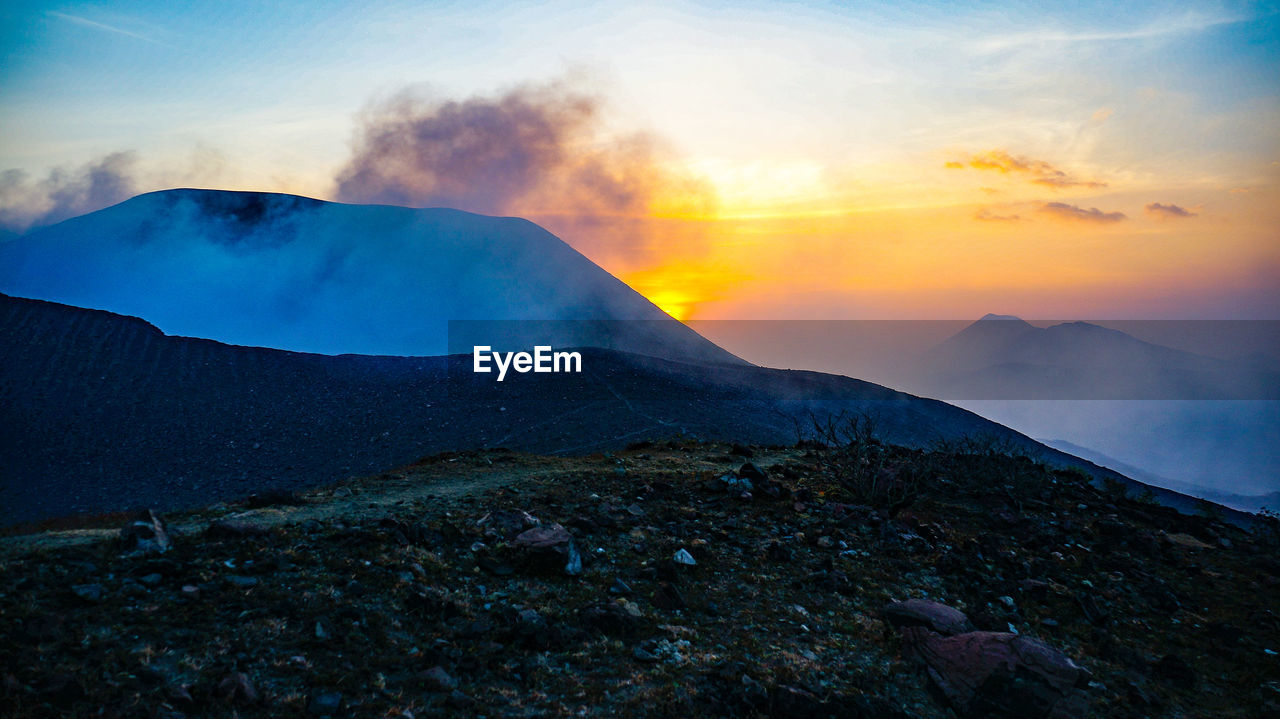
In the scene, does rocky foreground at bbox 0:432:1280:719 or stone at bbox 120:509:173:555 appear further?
stone at bbox 120:509:173:555

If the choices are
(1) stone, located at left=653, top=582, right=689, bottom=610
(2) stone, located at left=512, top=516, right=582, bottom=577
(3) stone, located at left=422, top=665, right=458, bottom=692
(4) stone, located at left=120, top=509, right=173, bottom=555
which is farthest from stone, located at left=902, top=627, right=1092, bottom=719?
(4) stone, located at left=120, top=509, right=173, bottom=555

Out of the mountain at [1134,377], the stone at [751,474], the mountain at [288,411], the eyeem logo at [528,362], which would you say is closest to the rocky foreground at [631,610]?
the stone at [751,474]

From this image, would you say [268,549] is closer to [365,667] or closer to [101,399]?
[365,667]

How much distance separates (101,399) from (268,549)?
3093 cm

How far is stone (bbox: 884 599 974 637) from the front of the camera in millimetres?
6758

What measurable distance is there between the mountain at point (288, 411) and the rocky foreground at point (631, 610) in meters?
10.3

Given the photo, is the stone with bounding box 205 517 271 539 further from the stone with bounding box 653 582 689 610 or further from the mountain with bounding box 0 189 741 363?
the mountain with bounding box 0 189 741 363

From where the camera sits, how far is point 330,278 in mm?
57219

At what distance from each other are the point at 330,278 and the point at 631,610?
5829cm

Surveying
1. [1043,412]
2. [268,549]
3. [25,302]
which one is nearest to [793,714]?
[268,549]

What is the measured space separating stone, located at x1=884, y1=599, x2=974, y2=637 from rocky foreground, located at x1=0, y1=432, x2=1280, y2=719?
3 cm

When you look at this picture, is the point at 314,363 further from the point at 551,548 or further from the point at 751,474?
the point at 551,548

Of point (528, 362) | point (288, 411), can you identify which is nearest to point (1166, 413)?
point (528, 362)

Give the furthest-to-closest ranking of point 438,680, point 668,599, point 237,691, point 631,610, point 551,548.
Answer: point 551,548 < point 668,599 < point 631,610 < point 438,680 < point 237,691
